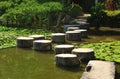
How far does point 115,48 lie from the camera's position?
13.5 metres

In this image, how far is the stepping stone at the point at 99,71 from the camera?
27.3ft

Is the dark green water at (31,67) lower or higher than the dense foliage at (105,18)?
lower

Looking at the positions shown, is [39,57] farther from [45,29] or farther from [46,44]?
[45,29]

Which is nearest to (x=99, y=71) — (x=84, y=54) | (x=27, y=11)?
(x=84, y=54)

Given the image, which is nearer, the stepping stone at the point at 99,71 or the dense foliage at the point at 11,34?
the stepping stone at the point at 99,71

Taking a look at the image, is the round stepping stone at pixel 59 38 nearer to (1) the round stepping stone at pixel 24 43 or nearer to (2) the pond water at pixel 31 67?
(1) the round stepping stone at pixel 24 43

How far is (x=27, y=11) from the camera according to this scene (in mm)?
19656

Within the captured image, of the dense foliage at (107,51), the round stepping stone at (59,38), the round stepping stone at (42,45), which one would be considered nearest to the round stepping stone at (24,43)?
the round stepping stone at (42,45)

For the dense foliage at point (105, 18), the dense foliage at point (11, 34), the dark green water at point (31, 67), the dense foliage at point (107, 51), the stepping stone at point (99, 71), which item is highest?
the dense foliage at point (105, 18)

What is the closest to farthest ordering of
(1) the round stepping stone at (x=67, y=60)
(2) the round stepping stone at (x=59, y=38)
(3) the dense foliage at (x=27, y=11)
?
1. (1) the round stepping stone at (x=67, y=60)
2. (2) the round stepping stone at (x=59, y=38)
3. (3) the dense foliage at (x=27, y=11)

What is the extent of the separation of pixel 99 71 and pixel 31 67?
8.45ft

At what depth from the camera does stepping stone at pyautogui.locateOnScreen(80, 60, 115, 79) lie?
8328mm

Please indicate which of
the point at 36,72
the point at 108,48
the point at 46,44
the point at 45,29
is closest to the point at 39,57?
the point at 46,44

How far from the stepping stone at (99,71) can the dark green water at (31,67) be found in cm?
57
